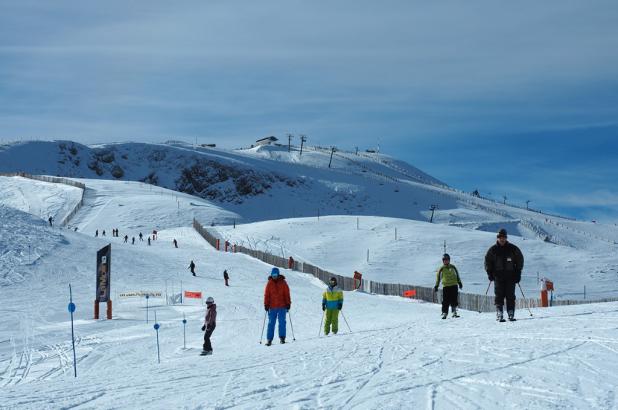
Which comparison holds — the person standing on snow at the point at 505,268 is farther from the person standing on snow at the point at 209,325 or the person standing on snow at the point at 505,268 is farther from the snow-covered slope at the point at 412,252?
the snow-covered slope at the point at 412,252

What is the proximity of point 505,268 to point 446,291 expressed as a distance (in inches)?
115

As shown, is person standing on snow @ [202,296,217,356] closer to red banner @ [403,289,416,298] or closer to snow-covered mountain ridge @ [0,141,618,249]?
red banner @ [403,289,416,298]

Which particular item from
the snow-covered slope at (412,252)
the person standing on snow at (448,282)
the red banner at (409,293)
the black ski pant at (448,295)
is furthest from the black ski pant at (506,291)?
the snow-covered slope at (412,252)

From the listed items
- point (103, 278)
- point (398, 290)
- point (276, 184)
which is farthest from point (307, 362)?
point (276, 184)

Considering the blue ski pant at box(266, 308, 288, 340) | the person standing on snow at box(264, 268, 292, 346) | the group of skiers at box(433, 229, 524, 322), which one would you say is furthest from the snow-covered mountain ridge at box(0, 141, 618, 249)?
the group of skiers at box(433, 229, 524, 322)

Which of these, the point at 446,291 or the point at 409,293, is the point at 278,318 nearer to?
the point at 446,291

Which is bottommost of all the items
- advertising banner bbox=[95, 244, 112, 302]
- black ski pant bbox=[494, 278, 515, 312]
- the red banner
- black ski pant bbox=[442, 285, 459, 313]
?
the red banner

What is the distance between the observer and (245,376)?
322 inches

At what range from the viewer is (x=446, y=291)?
15070mm

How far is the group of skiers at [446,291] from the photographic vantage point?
1232 cm

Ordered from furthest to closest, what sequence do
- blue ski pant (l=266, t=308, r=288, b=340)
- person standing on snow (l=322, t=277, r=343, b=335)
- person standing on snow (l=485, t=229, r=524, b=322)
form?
1. person standing on snow (l=322, t=277, r=343, b=335)
2. blue ski pant (l=266, t=308, r=288, b=340)
3. person standing on snow (l=485, t=229, r=524, b=322)

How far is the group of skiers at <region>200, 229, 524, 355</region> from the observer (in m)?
12.3

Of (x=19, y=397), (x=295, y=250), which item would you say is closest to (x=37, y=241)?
(x=295, y=250)

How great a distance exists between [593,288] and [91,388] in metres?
40.5
